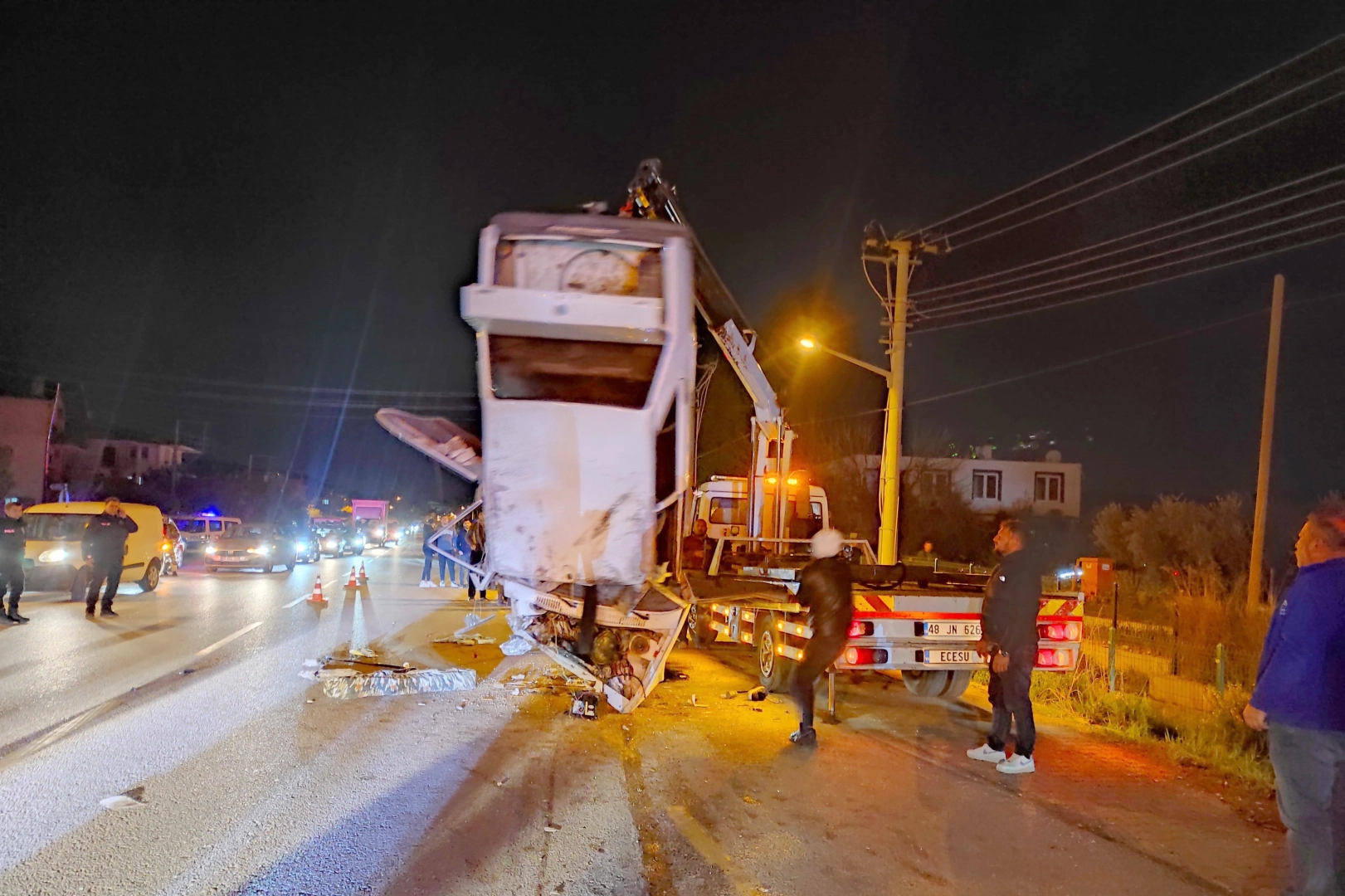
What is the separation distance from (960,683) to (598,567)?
4659 millimetres

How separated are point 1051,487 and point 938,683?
178 ft

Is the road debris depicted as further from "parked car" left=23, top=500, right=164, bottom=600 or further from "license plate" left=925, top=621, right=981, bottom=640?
"parked car" left=23, top=500, right=164, bottom=600

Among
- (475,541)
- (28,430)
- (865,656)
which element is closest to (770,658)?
(865,656)

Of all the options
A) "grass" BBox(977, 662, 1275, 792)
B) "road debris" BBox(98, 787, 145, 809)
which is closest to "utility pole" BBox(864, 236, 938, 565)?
"grass" BBox(977, 662, 1275, 792)

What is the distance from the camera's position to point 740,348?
10.6 meters

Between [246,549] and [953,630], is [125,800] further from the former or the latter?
[246,549]

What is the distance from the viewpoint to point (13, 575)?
12.7 metres

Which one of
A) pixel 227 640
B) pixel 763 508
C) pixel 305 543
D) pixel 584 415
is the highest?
pixel 584 415

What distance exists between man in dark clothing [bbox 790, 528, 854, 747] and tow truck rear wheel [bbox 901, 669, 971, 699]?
232 centimetres

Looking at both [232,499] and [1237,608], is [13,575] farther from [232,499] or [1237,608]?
[232,499]

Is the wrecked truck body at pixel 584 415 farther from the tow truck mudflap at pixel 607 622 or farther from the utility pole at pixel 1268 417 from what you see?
the utility pole at pixel 1268 417

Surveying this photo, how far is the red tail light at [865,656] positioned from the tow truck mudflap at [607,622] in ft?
5.11

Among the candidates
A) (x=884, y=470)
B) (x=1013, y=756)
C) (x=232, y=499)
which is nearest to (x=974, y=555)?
(x=884, y=470)

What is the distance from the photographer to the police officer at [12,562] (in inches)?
495
